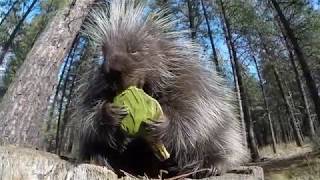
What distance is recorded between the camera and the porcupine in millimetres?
2254

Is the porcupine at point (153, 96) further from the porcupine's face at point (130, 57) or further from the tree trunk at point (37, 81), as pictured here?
the tree trunk at point (37, 81)

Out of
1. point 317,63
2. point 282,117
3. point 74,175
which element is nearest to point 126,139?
point 74,175

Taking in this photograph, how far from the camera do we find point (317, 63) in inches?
1158

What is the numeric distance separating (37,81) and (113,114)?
3.94 metres

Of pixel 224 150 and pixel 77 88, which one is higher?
pixel 77 88

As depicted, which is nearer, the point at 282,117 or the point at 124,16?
the point at 124,16

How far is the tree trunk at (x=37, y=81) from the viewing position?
5.53 m

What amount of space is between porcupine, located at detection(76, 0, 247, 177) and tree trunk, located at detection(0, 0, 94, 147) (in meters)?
3.10

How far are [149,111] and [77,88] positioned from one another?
0.87 meters

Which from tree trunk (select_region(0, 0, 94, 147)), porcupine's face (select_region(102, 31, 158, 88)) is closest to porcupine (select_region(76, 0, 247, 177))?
porcupine's face (select_region(102, 31, 158, 88))

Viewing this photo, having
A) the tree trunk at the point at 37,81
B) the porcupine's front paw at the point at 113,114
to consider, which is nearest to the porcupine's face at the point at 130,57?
the porcupine's front paw at the point at 113,114

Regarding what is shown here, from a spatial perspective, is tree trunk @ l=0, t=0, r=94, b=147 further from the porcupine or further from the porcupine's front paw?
the porcupine's front paw

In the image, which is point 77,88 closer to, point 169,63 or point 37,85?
point 169,63

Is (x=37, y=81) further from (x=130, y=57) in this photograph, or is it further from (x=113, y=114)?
(x=113, y=114)
